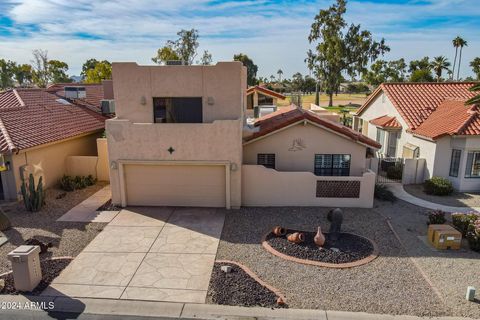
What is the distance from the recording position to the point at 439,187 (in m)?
18.8

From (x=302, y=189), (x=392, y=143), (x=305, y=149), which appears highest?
(x=305, y=149)

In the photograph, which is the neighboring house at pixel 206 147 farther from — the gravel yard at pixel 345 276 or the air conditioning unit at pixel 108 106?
the air conditioning unit at pixel 108 106

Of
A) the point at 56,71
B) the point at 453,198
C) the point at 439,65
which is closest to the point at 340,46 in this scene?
the point at 439,65

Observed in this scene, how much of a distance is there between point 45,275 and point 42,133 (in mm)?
10731

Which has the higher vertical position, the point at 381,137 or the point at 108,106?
the point at 108,106

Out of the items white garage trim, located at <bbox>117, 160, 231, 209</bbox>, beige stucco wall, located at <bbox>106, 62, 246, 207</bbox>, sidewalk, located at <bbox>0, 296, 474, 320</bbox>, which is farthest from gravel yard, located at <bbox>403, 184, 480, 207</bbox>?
sidewalk, located at <bbox>0, 296, 474, 320</bbox>

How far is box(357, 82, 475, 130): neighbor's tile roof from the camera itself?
23234mm

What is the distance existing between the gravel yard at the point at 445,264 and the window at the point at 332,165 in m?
2.86

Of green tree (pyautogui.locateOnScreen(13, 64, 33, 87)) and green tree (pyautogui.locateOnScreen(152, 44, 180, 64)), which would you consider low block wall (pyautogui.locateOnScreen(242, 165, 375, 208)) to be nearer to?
green tree (pyautogui.locateOnScreen(152, 44, 180, 64))

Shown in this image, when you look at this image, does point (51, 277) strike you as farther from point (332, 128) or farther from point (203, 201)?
point (332, 128)

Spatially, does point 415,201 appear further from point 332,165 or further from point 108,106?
point 108,106

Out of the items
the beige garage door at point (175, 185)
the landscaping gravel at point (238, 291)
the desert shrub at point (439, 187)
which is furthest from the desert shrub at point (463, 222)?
the beige garage door at point (175, 185)

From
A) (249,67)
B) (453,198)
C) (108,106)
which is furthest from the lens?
(249,67)

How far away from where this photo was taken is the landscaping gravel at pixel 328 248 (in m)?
11.9
